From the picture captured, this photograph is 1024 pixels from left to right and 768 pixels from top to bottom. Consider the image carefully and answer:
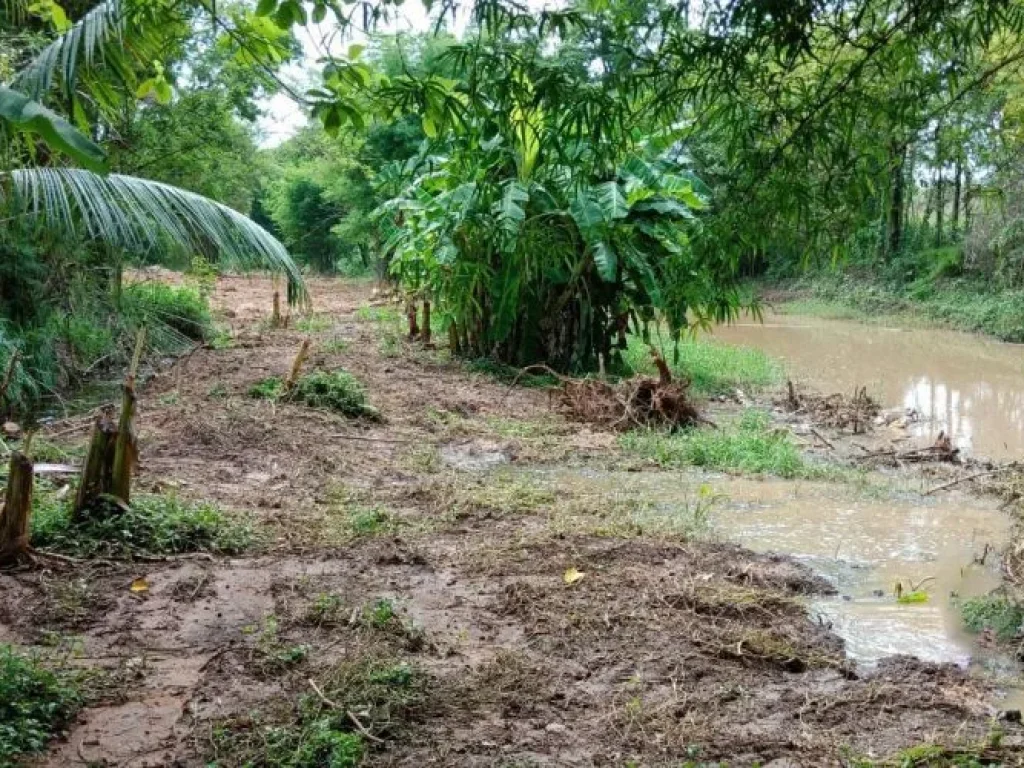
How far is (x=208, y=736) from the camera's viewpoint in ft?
10.1

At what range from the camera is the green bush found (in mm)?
2867

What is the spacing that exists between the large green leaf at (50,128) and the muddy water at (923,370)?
938 centimetres

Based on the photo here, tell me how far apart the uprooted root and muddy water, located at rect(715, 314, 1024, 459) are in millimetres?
669

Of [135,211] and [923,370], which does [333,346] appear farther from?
[923,370]

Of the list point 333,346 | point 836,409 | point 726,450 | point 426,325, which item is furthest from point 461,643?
point 426,325

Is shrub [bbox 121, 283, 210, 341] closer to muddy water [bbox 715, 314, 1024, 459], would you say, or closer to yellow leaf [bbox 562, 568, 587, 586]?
yellow leaf [bbox 562, 568, 587, 586]

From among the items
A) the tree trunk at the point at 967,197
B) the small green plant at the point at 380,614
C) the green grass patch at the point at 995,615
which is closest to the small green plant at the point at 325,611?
the small green plant at the point at 380,614

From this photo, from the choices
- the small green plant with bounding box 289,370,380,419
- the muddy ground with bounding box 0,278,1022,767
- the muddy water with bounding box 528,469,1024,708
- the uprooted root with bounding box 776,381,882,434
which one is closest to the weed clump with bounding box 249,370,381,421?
the small green plant with bounding box 289,370,380,419

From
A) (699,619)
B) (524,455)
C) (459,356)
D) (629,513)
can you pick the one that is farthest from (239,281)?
(699,619)

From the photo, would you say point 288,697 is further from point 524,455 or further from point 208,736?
point 524,455

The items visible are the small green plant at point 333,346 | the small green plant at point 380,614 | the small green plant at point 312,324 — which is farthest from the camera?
the small green plant at point 312,324

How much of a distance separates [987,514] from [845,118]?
16.2 feet

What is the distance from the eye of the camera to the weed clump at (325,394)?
873cm

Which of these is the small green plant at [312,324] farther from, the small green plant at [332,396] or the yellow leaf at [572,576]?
the yellow leaf at [572,576]
